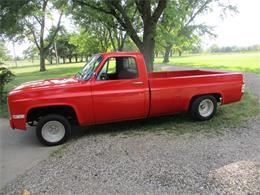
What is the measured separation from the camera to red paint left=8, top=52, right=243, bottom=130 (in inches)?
195

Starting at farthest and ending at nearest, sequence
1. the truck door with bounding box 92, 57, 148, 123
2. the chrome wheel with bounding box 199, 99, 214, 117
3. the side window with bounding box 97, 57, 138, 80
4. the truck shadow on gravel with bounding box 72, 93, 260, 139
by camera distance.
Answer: the chrome wheel with bounding box 199, 99, 214, 117
the truck shadow on gravel with bounding box 72, 93, 260, 139
the side window with bounding box 97, 57, 138, 80
the truck door with bounding box 92, 57, 148, 123

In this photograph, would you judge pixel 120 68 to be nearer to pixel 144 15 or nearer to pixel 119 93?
pixel 119 93

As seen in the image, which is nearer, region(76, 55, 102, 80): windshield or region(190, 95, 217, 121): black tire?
region(76, 55, 102, 80): windshield

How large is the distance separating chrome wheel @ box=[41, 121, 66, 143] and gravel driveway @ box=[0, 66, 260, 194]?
311 millimetres

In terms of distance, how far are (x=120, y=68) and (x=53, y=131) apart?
2.09 m

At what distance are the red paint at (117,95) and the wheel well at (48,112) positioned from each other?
9.2 inches

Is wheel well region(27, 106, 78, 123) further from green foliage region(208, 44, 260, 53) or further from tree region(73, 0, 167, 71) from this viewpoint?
green foliage region(208, 44, 260, 53)

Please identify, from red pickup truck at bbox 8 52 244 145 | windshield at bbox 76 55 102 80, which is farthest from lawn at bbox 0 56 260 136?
windshield at bbox 76 55 102 80

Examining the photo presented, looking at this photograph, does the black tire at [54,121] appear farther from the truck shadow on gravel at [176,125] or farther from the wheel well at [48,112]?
the truck shadow on gravel at [176,125]

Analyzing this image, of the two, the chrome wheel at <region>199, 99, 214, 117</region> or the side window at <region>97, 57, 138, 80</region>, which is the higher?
the side window at <region>97, 57, 138, 80</region>

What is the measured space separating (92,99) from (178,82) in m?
2.08

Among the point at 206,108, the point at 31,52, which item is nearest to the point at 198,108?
the point at 206,108

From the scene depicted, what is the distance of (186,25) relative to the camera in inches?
647

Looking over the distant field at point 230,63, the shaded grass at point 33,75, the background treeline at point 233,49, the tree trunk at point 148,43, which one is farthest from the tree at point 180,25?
the background treeline at point 233,49
